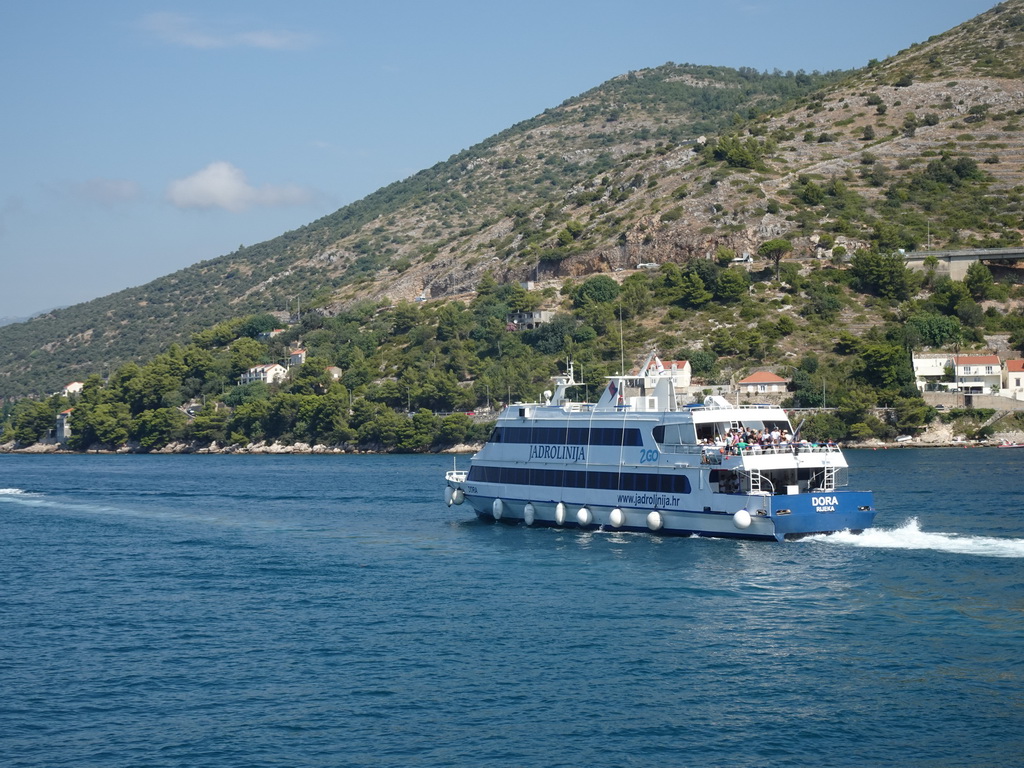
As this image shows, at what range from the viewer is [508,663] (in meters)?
29.9

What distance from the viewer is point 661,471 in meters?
46.5

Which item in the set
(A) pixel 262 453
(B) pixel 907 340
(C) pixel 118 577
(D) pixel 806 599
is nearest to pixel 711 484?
(D) pixel 806 599

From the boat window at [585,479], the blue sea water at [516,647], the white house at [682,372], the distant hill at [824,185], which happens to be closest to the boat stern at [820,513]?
the blue sea water at [516,647]

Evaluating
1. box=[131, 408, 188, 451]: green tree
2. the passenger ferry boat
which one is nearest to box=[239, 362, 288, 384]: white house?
box=[131, 408, 188, 451]: green tree

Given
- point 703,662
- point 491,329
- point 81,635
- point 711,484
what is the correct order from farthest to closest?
point 491,329, point 711,484, point 81,635, point 703,662

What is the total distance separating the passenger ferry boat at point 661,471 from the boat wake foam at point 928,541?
1.52ft

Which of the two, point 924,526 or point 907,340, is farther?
point 907,340

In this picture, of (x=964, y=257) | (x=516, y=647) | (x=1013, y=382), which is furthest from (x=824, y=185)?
(x=516, y=647)

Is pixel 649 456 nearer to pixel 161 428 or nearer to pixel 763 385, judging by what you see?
pixel 763 385

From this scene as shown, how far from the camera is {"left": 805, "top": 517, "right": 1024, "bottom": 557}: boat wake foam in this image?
4128 cm

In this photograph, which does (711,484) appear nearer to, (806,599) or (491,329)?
(806,599)

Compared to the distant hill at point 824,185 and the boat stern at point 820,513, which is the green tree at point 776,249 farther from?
the boat stern at point 820,513

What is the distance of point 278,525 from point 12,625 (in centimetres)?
2205

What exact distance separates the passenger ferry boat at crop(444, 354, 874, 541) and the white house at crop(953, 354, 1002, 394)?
2642 inches
